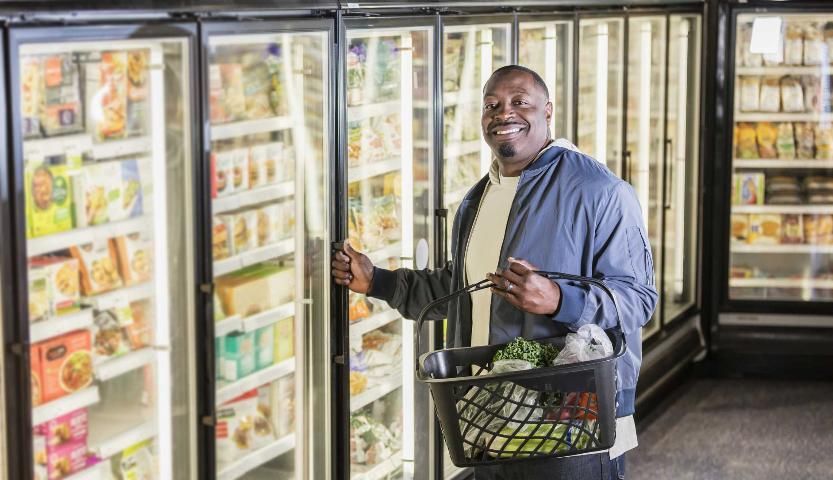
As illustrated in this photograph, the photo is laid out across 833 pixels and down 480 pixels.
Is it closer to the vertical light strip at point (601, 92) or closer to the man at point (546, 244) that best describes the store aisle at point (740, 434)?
the vertical light strip at point (601, 92)

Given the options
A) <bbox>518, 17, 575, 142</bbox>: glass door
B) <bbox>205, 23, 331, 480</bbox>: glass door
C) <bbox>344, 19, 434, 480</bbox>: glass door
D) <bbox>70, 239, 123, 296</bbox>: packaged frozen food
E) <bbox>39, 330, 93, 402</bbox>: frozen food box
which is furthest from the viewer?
<bbox>518, 17, 575, 142</bbox>: glass door

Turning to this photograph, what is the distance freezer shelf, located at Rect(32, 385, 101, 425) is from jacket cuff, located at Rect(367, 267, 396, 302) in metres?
0.93

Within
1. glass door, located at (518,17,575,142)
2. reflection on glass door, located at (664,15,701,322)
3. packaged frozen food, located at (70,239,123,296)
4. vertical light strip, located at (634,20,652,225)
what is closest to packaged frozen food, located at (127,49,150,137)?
packaged frozen food, located at (70,239,123,296)

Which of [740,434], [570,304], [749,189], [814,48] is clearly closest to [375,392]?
[570,304]

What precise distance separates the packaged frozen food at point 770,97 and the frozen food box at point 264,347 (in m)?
4.43

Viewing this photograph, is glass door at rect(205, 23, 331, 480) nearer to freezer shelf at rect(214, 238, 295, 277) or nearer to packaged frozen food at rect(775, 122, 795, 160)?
freezer shelf at rect(214, 238, 295, 277)

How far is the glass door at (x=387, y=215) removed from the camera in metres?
4.27

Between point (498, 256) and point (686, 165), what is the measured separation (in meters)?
4.21

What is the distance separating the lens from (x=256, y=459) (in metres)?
3.76

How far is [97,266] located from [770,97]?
5.18 meters

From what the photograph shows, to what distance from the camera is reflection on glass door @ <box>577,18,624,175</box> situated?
6.09m

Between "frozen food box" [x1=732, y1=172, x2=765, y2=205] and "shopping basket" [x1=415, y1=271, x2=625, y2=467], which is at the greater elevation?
"frozen food box" [x1=732, y1=172, x2=765, y2=205]

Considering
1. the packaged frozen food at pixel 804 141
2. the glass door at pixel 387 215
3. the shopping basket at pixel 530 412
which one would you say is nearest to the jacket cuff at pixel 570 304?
the shopping basket at pixel 530 412

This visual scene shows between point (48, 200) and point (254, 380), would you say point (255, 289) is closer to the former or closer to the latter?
point (254, 380)
